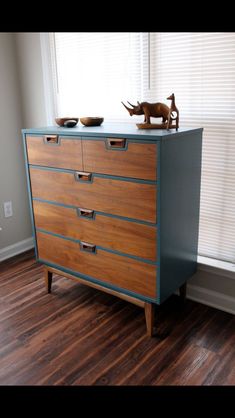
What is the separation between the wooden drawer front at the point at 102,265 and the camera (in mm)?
1763

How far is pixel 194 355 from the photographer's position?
1.74 meters

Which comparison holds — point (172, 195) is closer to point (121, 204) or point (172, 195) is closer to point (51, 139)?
point (121, 204)

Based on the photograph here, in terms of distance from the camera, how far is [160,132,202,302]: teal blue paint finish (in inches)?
64.4

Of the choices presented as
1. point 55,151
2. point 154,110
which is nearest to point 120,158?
point 154,110

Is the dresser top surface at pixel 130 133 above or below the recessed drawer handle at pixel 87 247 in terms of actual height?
above

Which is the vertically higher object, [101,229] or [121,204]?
[121,204]

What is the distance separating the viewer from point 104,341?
6.12 ft

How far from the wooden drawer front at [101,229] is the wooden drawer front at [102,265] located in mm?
55

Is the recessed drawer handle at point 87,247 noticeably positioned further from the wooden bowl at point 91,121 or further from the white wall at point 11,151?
the white wall at point 11,151

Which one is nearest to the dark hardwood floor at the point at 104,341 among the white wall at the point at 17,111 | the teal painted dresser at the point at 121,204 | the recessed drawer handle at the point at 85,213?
the teal painted dresser at the point at 121,204

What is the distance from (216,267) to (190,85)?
39.9 inches

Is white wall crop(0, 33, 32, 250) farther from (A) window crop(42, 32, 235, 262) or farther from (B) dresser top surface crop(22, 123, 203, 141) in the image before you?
(B) dresser top surface crop(22, 123, 203, 141)
